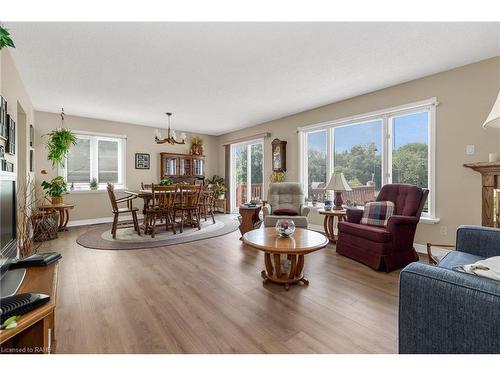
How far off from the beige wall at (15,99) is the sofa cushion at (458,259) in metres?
3.64

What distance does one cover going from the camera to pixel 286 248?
2.13 meters

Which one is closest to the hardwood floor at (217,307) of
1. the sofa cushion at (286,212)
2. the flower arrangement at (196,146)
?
the sofa cushion at (286,212)

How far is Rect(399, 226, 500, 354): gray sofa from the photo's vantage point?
2.77 feet

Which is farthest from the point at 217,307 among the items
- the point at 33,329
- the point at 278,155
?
the point at 278,155

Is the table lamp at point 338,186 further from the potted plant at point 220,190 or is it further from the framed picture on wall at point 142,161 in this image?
the framed picture on wall at point 142,161

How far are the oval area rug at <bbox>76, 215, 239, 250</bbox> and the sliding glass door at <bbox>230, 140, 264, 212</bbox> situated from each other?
168 centimetres

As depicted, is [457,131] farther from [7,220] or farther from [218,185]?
[218,185]

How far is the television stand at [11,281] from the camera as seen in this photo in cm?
123

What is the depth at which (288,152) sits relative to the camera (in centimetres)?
533

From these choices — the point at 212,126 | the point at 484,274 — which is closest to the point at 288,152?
the point at 212,126

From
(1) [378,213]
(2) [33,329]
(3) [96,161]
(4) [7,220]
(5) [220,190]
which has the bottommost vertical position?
(2) [33,329]

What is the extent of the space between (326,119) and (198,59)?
2.69m

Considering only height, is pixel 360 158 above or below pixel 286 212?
above

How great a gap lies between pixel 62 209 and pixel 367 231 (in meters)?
5.14
